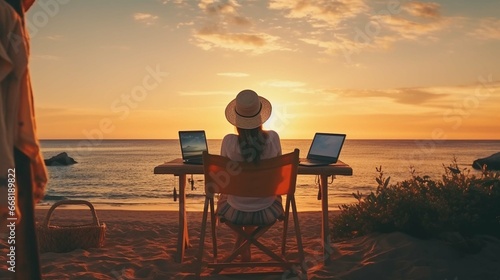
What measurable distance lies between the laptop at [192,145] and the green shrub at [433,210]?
2239 millimetres

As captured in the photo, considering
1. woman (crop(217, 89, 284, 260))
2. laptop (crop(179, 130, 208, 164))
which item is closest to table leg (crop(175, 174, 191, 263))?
laptop (crop(179, 130, 208, 164))

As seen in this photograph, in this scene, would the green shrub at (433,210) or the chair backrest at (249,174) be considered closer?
the chair backrest at (249,174)

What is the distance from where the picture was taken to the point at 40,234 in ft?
20.7

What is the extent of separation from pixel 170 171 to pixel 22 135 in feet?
8.84

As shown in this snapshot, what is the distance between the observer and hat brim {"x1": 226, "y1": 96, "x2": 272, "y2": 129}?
520cm

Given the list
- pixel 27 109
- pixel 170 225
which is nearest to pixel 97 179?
pixel 170 225

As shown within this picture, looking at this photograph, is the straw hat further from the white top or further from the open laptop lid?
the open laptop lid

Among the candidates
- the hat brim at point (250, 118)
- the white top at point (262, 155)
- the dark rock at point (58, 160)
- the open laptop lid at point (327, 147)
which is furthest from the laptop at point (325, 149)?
the dark rock at point (58, 160)

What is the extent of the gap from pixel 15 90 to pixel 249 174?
258cm

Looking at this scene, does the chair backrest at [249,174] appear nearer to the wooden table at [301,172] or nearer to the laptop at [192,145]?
the wooden table at [301,172]

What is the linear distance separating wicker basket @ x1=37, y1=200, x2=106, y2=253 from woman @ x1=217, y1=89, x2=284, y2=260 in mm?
2133

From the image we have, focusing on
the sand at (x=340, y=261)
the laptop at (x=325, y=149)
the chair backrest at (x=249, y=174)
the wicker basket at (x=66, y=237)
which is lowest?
the sand at (x=340, y=261)

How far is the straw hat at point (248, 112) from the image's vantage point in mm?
5195

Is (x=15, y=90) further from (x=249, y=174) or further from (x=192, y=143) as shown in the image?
(x=192, y=143)
